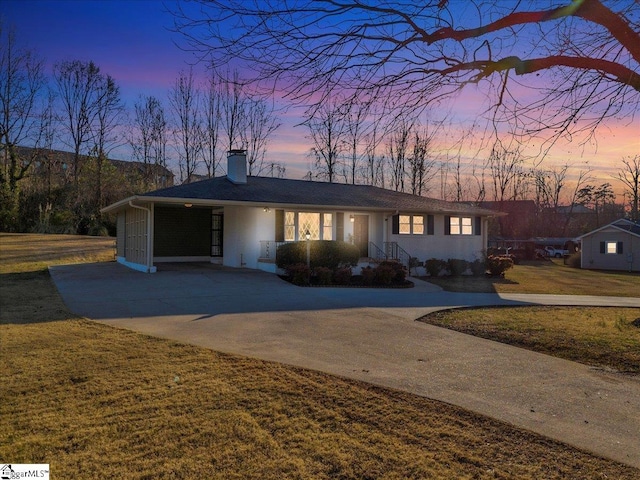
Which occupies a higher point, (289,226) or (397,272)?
(289,226)

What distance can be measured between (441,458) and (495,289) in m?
15.2

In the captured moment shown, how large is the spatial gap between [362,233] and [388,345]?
14.3 meters

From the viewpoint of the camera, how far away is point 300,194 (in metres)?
20.7

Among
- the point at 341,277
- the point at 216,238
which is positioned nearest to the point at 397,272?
the point at 341,277

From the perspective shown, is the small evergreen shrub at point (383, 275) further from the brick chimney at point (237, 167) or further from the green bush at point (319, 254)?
the brick chimney at point (237, 167)

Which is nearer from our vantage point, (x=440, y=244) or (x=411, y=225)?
(x=411, y=225)

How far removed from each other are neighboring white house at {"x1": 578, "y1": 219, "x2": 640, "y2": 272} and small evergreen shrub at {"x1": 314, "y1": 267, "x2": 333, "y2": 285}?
30013 millimetres

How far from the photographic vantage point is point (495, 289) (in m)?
17.4

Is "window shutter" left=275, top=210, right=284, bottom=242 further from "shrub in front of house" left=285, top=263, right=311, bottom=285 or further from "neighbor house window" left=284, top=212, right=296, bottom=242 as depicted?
"shrub in front of house" left=285, top=263, right=311, bottom=285

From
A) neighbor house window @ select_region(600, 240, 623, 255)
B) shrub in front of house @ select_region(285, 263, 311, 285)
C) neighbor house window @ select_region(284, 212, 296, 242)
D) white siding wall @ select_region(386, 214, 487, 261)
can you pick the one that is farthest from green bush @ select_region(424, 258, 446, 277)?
neighbor house window @ select_region(600, 240, 623, 255)

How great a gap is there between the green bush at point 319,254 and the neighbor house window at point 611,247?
29.1 m

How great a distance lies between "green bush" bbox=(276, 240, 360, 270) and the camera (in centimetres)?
1667

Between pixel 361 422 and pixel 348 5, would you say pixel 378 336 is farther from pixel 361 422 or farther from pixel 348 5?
pixel 348 5

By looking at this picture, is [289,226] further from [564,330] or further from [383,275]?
[564,330]
